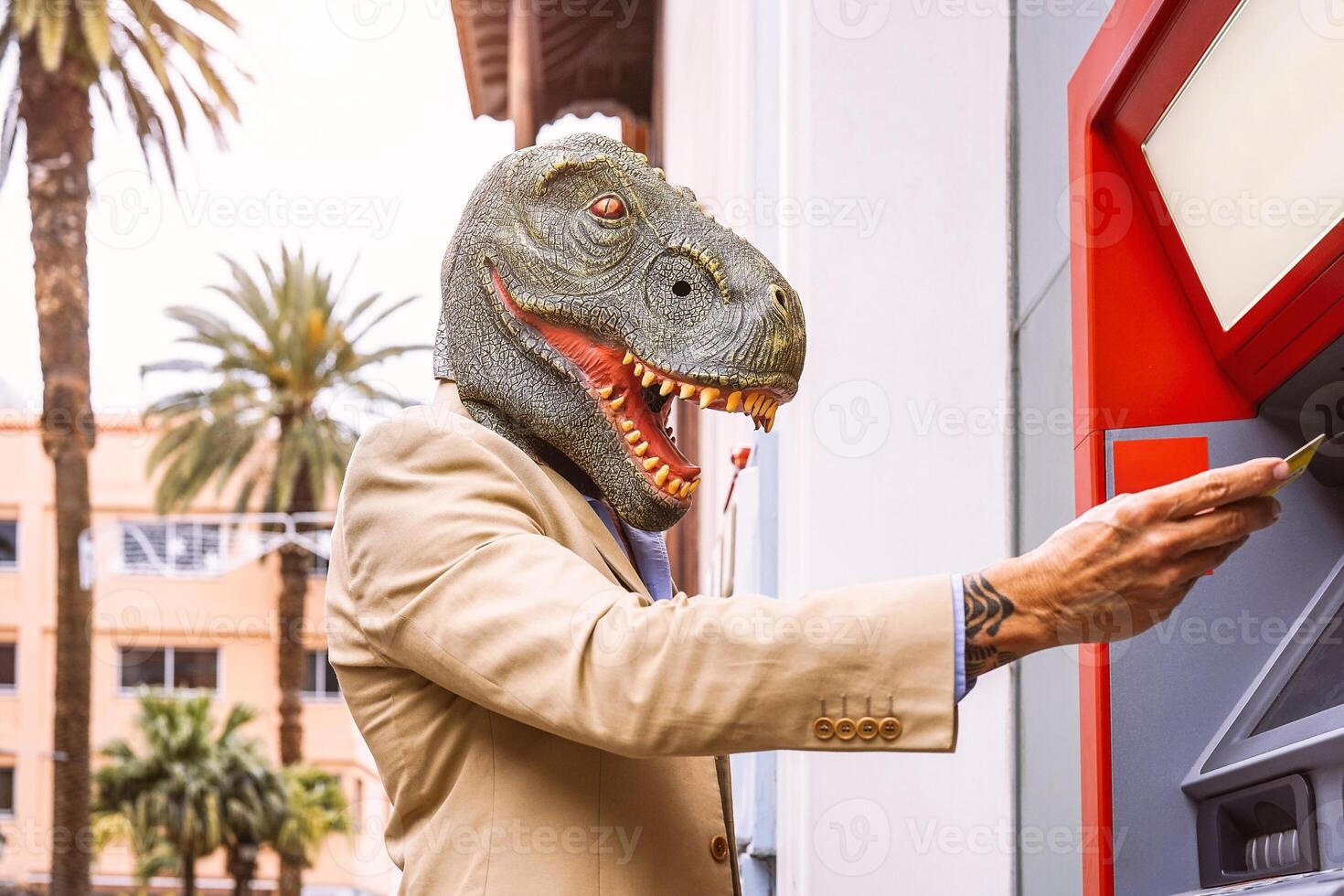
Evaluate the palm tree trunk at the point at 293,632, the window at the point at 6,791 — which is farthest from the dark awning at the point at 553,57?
the window at the point at 6,791

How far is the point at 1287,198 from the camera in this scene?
1602 millimetres

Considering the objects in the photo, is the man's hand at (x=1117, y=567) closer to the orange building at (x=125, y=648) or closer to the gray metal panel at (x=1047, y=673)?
the gray metal panel at (x=1047, y=673)

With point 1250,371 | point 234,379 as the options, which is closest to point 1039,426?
point 1250,371

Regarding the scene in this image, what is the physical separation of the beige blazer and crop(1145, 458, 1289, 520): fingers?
0.20m

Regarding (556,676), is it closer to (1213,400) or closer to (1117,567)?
(1117,567)

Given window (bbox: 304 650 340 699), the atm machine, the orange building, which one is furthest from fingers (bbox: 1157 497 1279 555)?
window (bbox: 304 650 340 699)

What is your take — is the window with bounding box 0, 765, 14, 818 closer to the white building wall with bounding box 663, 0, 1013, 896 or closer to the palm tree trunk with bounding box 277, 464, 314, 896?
the palm tree trunk with bounding box 277, 464, 314, 896

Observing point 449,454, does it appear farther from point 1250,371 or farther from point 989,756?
point 989,756

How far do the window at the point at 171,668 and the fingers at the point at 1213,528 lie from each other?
34.6 m

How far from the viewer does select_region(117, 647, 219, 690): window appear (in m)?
33.9

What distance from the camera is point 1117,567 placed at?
4.04 feet

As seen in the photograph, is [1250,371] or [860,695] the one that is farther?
[1250,371]

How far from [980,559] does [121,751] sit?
2450cm

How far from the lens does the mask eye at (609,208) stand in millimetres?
1711
